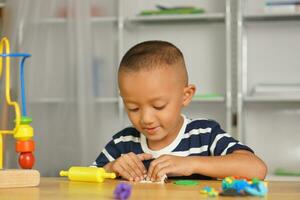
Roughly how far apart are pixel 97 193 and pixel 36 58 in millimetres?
1816

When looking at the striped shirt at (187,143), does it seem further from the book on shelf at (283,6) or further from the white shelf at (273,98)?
the book on shelf at (283,6)

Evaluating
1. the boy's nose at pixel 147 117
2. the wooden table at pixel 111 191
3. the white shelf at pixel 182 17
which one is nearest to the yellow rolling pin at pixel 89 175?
the wooden table at pixel 111 191

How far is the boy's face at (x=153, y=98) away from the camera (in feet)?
Result: 4.47

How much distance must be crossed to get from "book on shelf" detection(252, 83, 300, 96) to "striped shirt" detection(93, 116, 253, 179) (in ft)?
5.56

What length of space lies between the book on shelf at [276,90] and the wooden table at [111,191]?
2.07 meters

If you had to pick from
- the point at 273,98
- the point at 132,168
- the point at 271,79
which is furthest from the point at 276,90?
the point at 132,168

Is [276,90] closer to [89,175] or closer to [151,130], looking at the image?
[151,130]

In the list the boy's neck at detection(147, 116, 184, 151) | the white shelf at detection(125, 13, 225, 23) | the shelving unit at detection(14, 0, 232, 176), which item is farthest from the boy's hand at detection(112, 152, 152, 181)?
the white shelf at detection(125, 13, 225, 23)

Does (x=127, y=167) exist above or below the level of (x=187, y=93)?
below

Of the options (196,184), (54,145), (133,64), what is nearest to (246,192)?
(196,184)

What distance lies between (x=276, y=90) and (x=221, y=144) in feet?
5.90

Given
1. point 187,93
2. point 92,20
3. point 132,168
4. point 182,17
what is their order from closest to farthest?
point 132,168 → point 187,93 → point 92,20 → point 182,17

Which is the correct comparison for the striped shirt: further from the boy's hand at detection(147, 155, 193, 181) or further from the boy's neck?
the boy's hand at detection(147, 155, 193, 181)

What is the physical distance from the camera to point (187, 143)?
157cm
